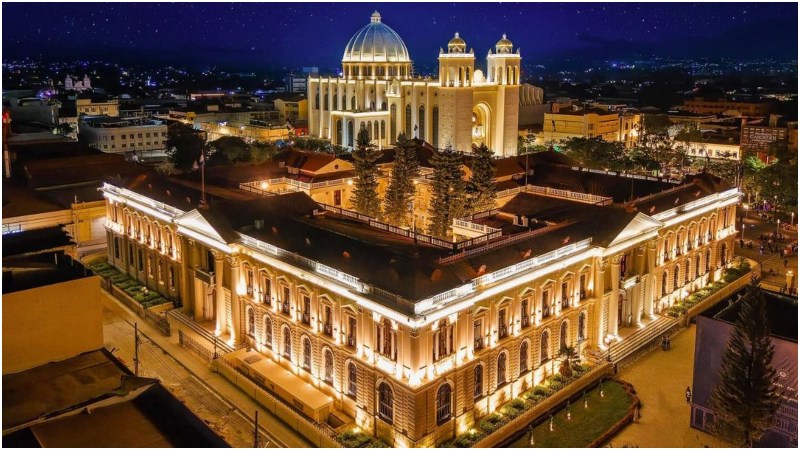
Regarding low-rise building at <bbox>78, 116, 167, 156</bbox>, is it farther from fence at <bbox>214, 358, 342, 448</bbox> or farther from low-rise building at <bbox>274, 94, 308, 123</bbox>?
fence at <bbox>214, 358, 342, 448</bbox>

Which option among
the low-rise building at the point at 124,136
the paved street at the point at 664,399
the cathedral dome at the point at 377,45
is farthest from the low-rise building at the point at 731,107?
the paved street at the point at 664,399

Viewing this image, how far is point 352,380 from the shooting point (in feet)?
105

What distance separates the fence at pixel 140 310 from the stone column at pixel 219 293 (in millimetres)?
3904

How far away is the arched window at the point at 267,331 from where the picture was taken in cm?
3722

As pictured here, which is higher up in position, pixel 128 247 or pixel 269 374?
pixel 128 247

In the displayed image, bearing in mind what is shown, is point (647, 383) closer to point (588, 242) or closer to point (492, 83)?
point (588, 242)

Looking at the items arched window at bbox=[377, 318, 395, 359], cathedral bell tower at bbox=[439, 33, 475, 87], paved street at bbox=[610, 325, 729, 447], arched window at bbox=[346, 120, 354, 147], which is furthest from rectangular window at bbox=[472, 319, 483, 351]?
arched window at bbox=[346, 120, 354, 147]

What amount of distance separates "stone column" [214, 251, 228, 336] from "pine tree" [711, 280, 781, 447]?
26022 mm

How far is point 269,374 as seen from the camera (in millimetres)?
35156

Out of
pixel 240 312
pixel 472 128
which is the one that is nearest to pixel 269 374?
pixel 240 312

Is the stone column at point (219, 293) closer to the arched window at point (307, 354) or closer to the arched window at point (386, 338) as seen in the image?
the arched window at point (307, 354)

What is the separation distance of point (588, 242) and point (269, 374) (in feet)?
59.4

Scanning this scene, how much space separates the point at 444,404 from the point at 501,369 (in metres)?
4.17

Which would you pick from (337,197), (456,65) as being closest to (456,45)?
(456,65)
